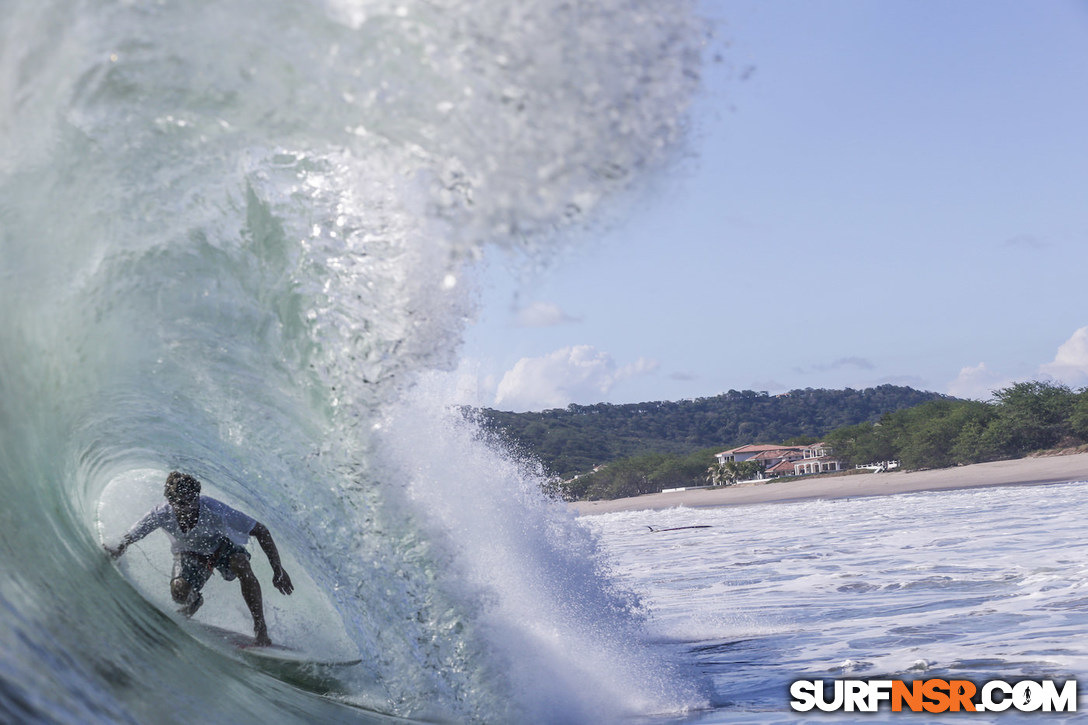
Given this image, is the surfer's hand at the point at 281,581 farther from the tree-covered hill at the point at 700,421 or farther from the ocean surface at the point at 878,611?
the tree-covered hill at the point at 700,421

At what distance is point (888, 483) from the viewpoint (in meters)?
40.7

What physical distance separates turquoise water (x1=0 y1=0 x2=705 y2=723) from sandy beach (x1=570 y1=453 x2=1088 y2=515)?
30.0 meters

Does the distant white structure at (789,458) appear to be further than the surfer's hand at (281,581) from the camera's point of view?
Yes

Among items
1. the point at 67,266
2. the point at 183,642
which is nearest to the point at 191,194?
the point at 67,266

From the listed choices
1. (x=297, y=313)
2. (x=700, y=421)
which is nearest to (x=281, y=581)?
(x=297, y=313)

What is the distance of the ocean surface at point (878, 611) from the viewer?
5.51 m

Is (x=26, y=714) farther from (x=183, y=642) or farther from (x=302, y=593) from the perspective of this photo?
(x=302, y=593)

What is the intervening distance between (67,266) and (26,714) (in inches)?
106

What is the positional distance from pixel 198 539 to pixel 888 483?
40.3 m

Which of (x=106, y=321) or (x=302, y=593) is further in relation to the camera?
(x=302, y=593)

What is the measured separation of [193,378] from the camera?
5.30 meters

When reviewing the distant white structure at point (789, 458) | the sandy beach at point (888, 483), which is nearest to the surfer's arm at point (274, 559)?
the sandy beach at point (888, 483)

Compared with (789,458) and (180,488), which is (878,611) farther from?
(789,458)

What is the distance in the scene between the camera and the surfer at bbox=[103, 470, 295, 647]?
16.4 ft
